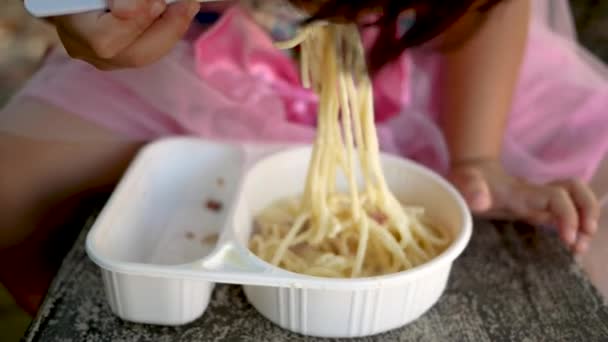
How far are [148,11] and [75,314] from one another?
0.96 feet

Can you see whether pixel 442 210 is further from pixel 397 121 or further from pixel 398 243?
pixel 397 121

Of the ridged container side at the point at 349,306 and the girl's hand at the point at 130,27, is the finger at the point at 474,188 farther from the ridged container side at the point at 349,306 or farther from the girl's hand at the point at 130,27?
the girl's hand at the point at 130,27

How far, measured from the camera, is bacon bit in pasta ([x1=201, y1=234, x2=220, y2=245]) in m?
0.77

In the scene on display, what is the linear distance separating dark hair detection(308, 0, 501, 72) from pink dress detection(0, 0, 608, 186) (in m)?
0.25

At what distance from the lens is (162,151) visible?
83 cm

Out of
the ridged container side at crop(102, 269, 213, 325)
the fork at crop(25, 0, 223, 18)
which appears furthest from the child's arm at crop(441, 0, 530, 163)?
the fork at crop(25, 0, 223, 18)

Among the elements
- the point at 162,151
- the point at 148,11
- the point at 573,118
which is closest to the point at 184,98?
the point at 162,151

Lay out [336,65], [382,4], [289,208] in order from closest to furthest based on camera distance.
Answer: [382,4] → [336,65] → [289,208]

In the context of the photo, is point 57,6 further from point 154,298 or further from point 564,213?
point 564,213

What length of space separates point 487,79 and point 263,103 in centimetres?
27

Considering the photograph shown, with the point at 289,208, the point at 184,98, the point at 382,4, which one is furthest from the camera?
the point at 184,98

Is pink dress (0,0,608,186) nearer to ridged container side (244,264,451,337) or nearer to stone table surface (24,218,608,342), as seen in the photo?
stone table surface (24,218,608,342)

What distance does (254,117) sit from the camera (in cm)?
87

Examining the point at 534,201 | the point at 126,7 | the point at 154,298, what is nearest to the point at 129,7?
the point at 126,7
